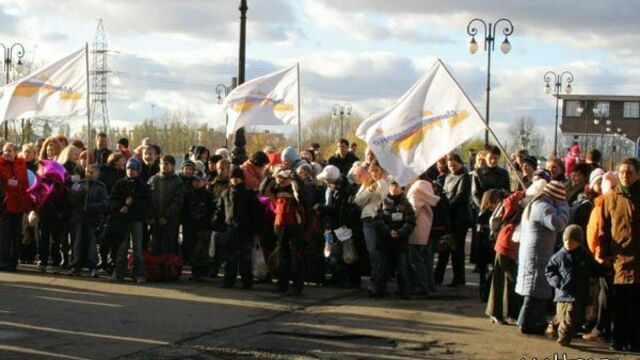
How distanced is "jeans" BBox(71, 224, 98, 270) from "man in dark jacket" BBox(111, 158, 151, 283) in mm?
548

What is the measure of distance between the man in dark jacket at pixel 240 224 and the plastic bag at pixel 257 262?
0.15 m

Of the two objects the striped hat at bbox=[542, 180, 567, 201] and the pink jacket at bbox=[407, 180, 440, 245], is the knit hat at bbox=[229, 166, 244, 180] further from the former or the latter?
the striped hat at bbox=[542, 180, 567, 201]

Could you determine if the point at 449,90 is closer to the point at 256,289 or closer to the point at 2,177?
the point at 256,289

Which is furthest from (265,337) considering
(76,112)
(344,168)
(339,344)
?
(344,168)

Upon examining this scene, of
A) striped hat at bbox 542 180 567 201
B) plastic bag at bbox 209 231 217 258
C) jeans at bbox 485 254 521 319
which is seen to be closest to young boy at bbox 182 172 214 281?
plastic bag at bbox 209 231 217 258

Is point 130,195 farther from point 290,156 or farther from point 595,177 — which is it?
point 595,177

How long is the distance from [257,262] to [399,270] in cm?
213

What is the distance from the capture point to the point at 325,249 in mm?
14609

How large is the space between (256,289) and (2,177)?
4.28m

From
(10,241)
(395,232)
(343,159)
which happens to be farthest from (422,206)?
(10,241)

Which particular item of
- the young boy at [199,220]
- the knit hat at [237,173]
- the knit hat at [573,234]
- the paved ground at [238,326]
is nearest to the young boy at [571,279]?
the knit hat at [573,234]

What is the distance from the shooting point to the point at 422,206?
45.5 ft

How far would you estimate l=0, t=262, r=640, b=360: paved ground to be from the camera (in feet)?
31.3

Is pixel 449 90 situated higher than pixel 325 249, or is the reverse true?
pixel 449 90
